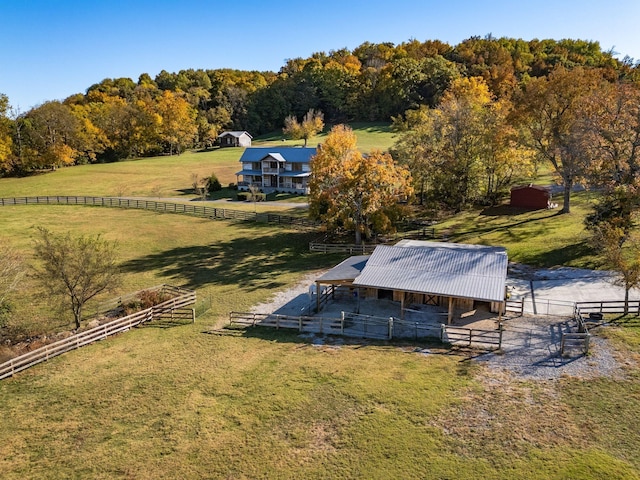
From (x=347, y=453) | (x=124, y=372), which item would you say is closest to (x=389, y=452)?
(x=347, y=453)

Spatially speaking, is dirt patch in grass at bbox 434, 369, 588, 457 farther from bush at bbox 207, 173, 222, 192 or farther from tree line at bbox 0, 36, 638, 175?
tree line at bbox 0, 36, 638, 175

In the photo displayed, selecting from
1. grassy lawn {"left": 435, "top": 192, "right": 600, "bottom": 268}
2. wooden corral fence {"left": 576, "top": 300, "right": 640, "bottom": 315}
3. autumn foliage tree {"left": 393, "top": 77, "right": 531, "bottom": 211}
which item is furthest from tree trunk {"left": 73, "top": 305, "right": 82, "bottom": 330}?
autumn foliage tree {"left": 393, "top": 77, "right": 531, "bottom": 211}

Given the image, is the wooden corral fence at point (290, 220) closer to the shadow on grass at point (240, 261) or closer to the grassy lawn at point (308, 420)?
the shadow on grass at point (240, 261)

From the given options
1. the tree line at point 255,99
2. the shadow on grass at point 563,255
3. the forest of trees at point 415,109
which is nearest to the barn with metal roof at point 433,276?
the shadow on grass at point 563,255

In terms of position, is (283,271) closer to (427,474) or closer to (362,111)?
(427,474)

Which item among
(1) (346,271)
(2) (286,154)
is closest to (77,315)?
(1) (346,271)

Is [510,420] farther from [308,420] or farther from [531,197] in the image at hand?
[531,197]

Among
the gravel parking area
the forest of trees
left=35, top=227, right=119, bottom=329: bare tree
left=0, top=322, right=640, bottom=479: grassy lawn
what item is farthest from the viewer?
the forest of trees
